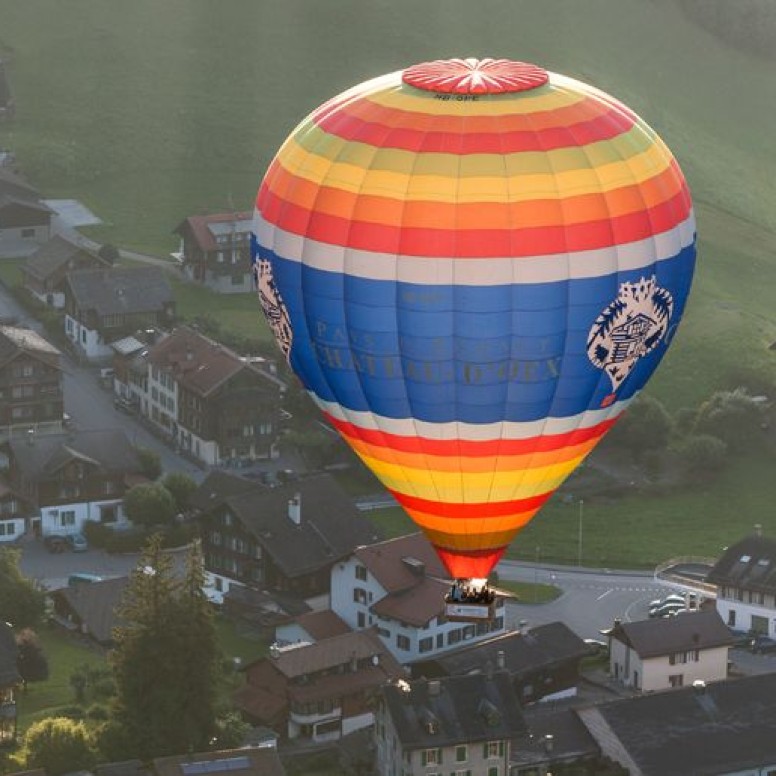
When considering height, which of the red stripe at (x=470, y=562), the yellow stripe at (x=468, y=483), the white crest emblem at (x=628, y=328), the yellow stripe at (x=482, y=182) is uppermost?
the yellow stripe at (x=482, y=182)

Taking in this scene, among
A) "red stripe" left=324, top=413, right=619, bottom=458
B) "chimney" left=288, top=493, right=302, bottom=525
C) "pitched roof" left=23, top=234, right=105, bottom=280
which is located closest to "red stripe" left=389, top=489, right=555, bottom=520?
"red stripe" left=324, top=413, right=619, bottom=458

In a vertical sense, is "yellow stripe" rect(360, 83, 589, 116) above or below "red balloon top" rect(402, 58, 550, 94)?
below

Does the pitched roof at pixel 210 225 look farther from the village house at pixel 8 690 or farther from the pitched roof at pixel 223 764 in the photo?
the pitched roof at pixel 223 764

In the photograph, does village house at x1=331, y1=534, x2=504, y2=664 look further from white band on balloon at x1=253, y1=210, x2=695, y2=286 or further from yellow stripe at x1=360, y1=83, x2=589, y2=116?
yellow stripe at x1=360, y1=83, x2=589, y2=116

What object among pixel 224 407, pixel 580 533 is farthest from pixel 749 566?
pixel 224 407

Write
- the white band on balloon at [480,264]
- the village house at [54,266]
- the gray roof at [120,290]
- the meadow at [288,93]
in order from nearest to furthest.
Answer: the white band on balloon at [480,264], the gray roof at [120,290], the village house at [54,266], the meadow at [288,93]

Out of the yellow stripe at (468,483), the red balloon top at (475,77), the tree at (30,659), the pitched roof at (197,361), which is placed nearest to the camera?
the red balloon top at (475,77)

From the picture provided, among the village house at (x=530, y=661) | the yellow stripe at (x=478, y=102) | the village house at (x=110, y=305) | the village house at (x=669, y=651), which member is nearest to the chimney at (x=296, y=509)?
the village house at (x=530, y=661)
